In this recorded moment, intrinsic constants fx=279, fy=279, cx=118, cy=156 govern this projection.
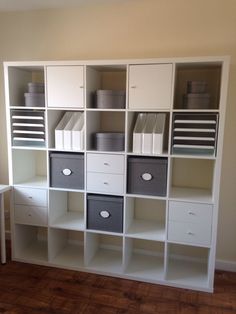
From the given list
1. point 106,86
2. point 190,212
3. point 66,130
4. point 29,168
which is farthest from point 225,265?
point 29,168

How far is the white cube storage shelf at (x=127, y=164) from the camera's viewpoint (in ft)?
7.07

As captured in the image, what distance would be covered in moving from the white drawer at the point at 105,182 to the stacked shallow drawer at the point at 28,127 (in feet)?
1.80

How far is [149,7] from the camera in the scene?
243 centimetres

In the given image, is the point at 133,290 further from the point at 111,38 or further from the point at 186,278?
the point at 111,38

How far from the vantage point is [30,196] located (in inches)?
101

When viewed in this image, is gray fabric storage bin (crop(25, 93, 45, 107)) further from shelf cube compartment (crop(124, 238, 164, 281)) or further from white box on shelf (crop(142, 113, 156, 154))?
shelf cube compartment (crop(124, 238, 164, 281))

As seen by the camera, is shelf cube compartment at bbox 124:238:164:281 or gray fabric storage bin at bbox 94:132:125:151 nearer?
gray fabric storage bin at bbox 94:132:125:151

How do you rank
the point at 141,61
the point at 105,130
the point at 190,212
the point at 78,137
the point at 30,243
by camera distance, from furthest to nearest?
the point at 30,243 < the point at 105,130 < the point at 78,137 < the point at 190,212 < the point at 141,61

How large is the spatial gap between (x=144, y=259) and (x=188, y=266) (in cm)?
42

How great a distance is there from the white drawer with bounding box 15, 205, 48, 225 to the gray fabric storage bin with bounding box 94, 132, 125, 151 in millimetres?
813

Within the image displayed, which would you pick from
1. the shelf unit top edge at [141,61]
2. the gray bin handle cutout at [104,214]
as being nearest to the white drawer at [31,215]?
the gray bin handle cutout at [104,214]

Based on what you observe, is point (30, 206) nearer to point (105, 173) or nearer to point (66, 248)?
point (66, 248)

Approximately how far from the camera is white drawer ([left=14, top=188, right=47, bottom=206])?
2.55 meters

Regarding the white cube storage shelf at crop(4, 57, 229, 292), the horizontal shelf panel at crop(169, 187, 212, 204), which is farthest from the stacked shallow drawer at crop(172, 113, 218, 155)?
the horizontal shelf panel at crop(169, 187, 212, 204)
